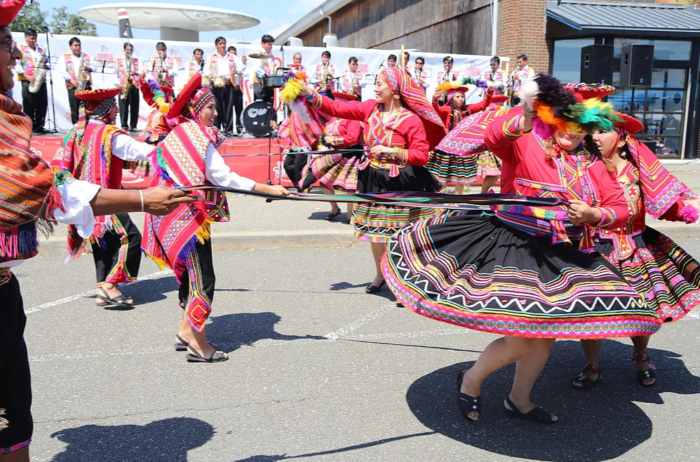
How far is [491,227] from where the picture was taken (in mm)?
3424

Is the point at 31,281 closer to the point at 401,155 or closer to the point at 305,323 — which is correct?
the point at 305,323

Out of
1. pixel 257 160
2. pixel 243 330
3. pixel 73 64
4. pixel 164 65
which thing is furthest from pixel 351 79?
pixel 243 330

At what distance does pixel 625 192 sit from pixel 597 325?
1.20 metres

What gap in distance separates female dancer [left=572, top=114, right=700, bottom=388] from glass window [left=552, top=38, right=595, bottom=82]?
1503cm

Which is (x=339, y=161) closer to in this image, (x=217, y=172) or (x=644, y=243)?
(x=217, y=172)

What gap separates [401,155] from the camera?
5520mm

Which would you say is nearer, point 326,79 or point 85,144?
point 85,144

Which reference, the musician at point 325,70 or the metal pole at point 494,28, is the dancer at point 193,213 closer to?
the musician at point 325,70

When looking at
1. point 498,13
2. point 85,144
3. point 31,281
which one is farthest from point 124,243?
point 498,13

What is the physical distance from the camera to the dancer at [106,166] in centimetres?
500

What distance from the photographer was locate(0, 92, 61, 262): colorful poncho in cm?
201

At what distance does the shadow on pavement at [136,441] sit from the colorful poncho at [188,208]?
0.93 metres

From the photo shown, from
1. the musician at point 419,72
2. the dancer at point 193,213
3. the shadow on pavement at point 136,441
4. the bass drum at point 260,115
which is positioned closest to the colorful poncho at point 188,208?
the dancer at point 193,213

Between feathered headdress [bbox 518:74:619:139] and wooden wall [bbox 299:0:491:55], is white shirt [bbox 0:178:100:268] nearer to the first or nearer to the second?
feathered headdress [bbox 518:74:619:139]
